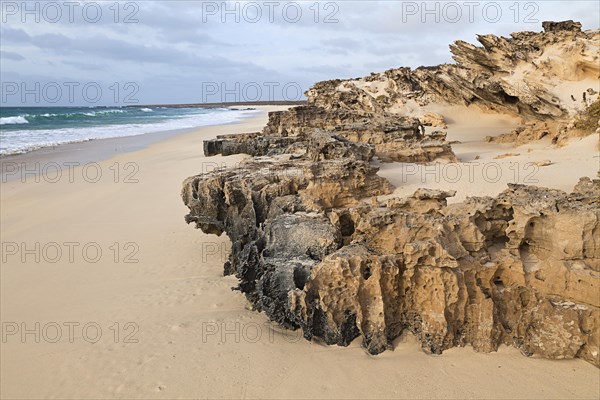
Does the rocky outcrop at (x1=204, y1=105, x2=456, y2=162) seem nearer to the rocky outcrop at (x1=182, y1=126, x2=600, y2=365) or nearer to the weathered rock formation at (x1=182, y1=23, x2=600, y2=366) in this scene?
the weathered rock formation at (x1=182, y1=23, x2=600, y2=366)

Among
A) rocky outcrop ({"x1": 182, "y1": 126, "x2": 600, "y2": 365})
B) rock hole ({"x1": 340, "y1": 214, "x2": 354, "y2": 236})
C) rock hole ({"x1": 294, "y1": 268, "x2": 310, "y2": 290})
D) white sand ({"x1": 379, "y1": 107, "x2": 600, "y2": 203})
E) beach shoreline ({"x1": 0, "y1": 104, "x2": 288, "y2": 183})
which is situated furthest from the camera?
beach shoreline ({"x1": 0, "y1": 104, "x2": 288, "y2": 183})

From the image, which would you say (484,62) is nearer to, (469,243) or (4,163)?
(469,243)

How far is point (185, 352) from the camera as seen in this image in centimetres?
488

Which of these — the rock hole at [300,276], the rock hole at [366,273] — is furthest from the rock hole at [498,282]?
the rock hole at [300,276]

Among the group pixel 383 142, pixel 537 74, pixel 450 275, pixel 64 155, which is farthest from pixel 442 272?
pixel 64 155

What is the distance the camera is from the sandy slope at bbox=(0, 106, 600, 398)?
4215 mm

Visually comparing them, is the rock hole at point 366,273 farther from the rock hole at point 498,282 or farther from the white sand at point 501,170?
the white sand at point 501,170

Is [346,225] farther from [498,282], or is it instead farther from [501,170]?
[501,170]

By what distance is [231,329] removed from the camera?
5.33 meters

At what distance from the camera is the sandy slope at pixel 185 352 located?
4.21 metres

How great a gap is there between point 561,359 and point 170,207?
9282 mm

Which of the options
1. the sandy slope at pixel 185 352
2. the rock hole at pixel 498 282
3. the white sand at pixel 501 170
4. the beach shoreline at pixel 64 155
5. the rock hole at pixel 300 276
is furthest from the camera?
the beach shoreline at pixel 64 155

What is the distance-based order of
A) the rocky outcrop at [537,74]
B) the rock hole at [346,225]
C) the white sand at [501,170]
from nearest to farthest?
the rock hole at [346,225] → the white sand at [501,170] → the rocky outcrop at [537,74]

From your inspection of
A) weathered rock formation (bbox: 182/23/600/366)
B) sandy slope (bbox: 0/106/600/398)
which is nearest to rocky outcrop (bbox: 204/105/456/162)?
sandy slope (bbox: 0/106/600/398)
